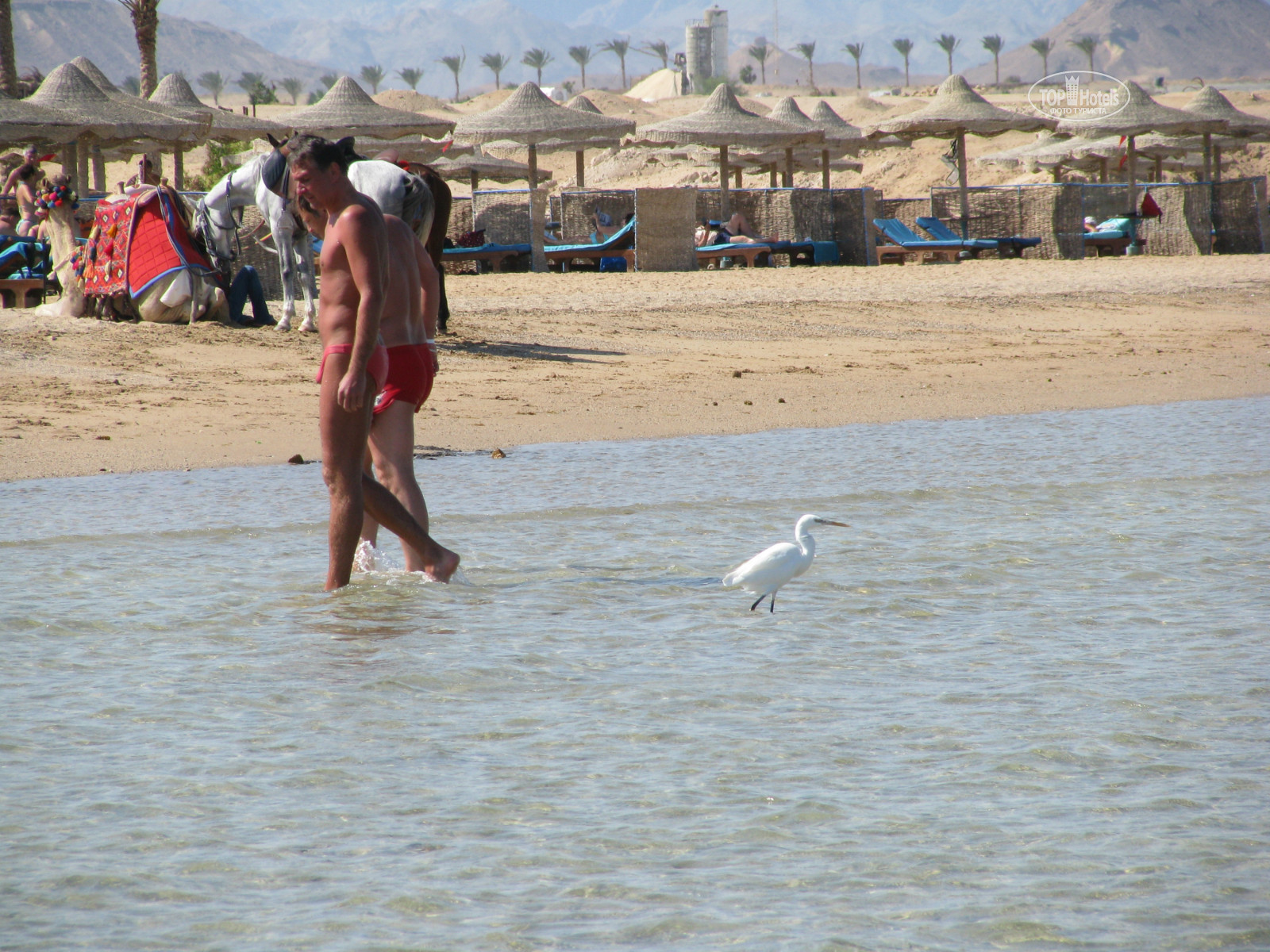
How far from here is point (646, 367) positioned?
11.7 metres

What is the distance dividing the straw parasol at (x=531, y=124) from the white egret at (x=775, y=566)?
17.8m

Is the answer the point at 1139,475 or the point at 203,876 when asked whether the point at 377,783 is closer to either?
the point at 203,876

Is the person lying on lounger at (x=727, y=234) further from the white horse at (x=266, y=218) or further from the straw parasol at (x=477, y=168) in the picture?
the white horse at (x=266, y=218)

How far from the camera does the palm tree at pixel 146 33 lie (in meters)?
29.7

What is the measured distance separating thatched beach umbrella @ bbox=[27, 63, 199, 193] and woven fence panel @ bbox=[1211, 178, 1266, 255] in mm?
16445

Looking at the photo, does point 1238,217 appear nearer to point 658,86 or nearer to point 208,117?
point 208,117

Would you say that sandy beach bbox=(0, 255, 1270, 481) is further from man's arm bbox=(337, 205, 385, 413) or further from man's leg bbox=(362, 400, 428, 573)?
man's arm bbox=(337, 205, 385, 413)

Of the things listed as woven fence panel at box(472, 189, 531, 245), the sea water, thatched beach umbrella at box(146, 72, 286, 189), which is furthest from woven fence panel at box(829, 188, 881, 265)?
the sea water

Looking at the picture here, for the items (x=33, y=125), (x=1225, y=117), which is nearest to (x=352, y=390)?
(x=33, y=125)

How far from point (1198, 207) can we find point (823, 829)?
2362 centimetres

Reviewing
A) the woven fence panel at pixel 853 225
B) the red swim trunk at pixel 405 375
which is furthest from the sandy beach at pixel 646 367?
the woven fence panel at pixel 853 225

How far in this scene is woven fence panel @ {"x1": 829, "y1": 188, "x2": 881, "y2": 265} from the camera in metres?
Result: 21.8

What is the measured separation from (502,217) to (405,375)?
1740 cm

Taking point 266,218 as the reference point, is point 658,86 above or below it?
above
